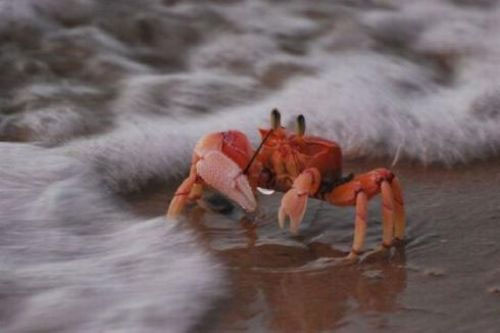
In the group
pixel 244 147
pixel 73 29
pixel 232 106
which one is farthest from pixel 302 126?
pixel 73 29

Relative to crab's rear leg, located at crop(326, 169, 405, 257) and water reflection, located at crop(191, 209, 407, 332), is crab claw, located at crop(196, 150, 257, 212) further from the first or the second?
crab's rear leg, located at crop(326, 169, 405, 257)

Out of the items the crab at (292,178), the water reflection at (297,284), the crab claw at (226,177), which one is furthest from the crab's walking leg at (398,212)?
the crab claw at (226,177)

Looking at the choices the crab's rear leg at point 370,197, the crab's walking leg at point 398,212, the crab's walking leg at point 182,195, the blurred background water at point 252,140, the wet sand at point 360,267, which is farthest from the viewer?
the crab's walking leg at point 182,195

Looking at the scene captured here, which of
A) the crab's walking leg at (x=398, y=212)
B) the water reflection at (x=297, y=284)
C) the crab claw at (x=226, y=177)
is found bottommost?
the water reflection at (x=297, y=284)

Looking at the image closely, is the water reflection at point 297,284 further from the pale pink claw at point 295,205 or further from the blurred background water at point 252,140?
the pale pink claw at point 295,205

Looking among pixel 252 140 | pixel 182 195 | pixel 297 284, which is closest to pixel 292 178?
pixel 182 195

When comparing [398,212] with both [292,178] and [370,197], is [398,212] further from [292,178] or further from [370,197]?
[292,178]

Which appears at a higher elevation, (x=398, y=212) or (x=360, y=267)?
(x=398, y=212)
